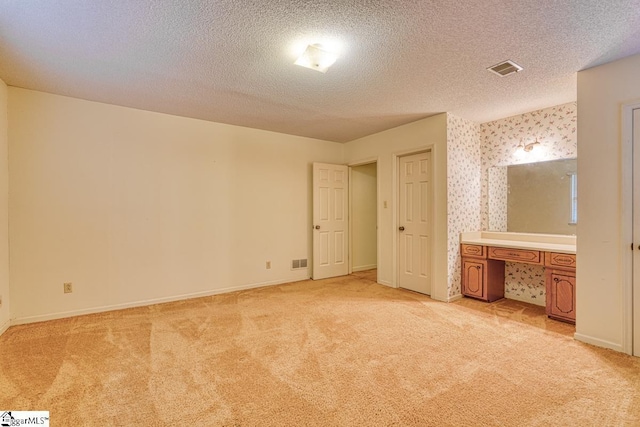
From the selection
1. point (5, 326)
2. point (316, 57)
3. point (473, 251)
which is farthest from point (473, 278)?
point (5, 326)

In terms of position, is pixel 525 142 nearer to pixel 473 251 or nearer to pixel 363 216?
pixel 473 251

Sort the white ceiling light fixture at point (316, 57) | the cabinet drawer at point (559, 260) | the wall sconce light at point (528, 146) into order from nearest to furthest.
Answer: the white ceiling light fixture at point (316, 57) < the cabinet drawer at point (559, 260) < the wall sconce light at point (528, 146)

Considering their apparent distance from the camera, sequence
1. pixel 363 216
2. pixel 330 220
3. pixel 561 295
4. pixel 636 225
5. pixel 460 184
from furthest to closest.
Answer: pixel 363 216, pixel 330 220, pixel 460 184, pixel 561 295, pixel 636 225

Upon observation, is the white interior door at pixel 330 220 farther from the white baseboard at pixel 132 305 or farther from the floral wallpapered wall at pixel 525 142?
the floral wallpapered wall at pixel 525 142

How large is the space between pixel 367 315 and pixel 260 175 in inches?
100

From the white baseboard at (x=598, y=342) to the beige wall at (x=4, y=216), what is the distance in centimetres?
529

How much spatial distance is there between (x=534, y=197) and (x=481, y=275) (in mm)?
1188

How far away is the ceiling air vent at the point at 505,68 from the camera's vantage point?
2443mm

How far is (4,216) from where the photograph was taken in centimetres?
286

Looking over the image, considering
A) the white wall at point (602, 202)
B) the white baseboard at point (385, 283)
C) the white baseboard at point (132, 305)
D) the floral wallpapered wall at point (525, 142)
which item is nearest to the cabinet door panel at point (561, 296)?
the white wall at point (602, 202)

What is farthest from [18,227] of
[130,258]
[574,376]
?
[574,376]

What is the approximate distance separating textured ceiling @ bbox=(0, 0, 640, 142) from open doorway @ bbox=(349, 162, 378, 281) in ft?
7.26

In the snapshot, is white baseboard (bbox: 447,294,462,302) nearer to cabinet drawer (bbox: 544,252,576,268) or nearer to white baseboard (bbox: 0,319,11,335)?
cabinet drawer (bbox: 544,252,576,268)

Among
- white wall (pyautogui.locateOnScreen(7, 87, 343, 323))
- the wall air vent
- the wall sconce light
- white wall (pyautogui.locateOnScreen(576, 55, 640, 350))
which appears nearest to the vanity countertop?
white wall (pyautogui.locateOnScreen(576, 55, 640, 350))
